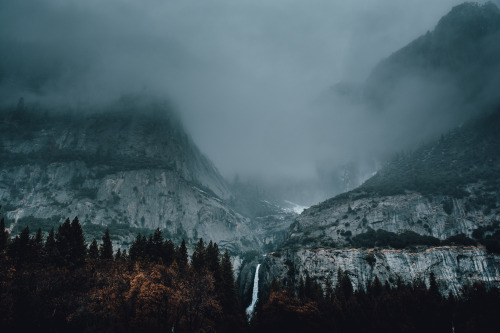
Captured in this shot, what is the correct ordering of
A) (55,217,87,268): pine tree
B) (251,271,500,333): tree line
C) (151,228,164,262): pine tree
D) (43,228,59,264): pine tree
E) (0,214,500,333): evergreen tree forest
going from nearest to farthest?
(0,214,500,333): evergreen tree forest, (251,271,500,333): tree line, (43,228,59,264): pine tree, (55,217,87,268): pine tree, (151,228,164,262): pine tree

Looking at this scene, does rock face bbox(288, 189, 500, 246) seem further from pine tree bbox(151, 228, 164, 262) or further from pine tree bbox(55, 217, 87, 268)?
pine tree bbox(55, 217, 87, 268)

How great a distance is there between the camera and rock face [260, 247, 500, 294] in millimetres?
124000

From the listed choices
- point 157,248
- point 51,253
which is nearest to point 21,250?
point 51,253

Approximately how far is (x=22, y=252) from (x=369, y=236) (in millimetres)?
148342

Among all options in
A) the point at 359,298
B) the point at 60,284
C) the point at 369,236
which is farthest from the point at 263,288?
the point at 60,284

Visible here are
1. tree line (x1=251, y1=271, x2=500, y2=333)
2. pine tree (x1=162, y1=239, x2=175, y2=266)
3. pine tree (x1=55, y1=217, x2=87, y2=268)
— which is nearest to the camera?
tree line (x1=251, y1=271, x2=500, y2=333)

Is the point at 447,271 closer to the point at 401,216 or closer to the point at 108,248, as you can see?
the point at 401,216

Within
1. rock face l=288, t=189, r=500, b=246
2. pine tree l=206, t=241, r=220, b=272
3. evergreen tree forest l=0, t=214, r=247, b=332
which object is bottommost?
evergreen tree forest l=0, t=214, r=247, b=332

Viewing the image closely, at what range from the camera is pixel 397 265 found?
453 ft

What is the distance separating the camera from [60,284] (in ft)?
159

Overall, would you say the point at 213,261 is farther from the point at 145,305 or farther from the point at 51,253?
the point at 145,305

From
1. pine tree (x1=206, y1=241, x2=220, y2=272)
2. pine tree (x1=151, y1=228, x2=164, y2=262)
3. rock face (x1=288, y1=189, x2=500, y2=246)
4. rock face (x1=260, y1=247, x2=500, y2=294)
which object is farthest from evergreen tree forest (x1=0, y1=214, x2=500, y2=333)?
rock face (x1=288, y1=189, x2=500, y2=246)

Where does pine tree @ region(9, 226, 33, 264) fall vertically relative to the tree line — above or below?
above

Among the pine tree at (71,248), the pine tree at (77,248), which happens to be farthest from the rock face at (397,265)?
the pine tree at (71,248)
